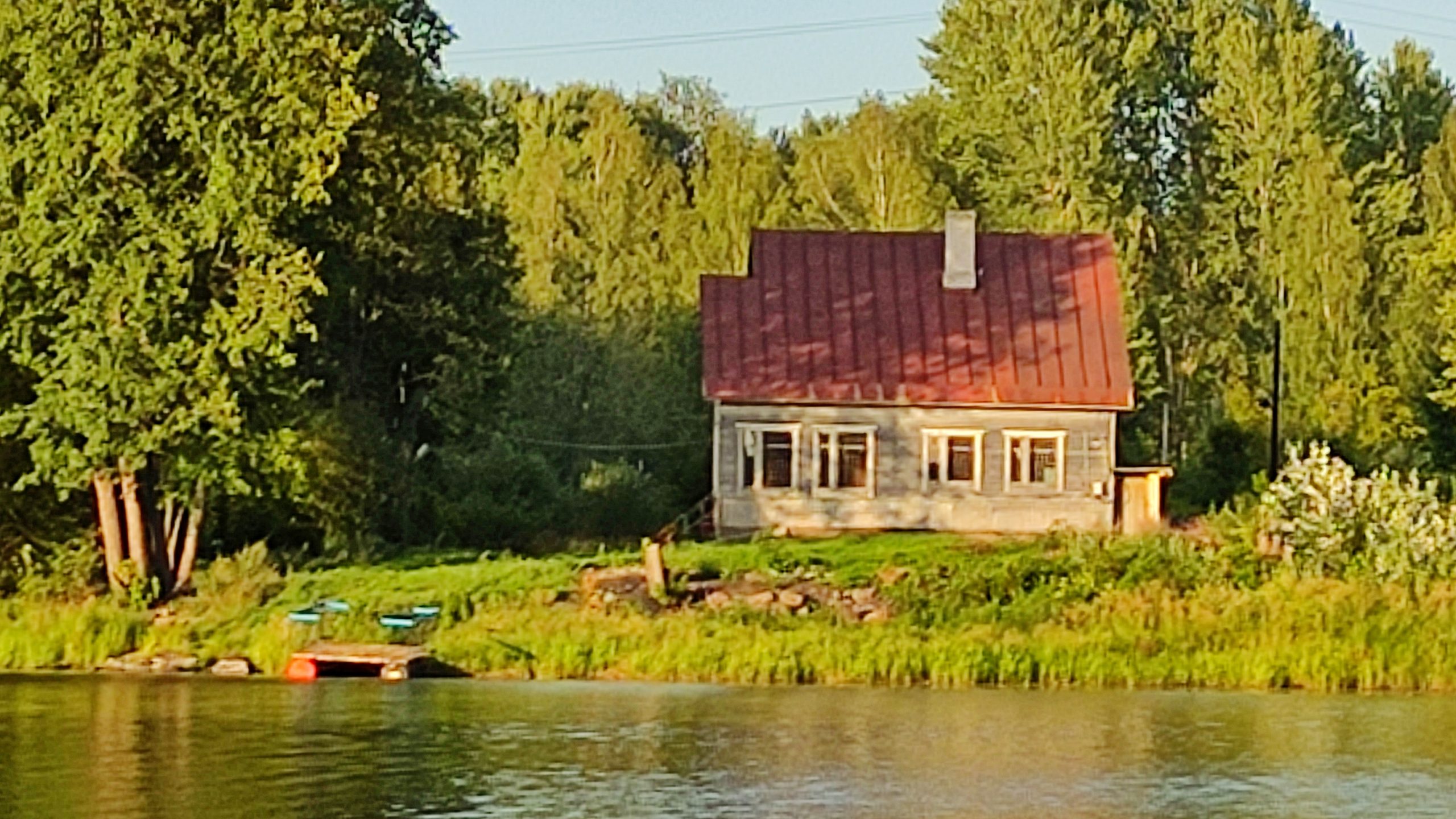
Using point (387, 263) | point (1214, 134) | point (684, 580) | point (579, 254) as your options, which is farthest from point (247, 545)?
point (1214, 134)

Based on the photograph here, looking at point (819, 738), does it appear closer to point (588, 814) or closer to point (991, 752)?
point (991, 752)

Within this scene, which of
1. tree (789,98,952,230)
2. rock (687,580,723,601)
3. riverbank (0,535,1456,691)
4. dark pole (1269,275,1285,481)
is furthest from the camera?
tree (789,98,952,230)

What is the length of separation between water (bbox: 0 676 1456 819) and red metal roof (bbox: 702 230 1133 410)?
1629 cm

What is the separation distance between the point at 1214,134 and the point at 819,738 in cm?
4711

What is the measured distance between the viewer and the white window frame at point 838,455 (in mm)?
52438

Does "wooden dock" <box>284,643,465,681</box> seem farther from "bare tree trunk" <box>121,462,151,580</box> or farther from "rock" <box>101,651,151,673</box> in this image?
"bare tree trunk" <box>121,462,151,580</box>

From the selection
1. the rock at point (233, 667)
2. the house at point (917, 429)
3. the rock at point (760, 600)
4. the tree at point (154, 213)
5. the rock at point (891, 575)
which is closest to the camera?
the rock at point (233, 667)

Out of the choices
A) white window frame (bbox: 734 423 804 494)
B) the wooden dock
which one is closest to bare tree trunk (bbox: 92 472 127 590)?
the wooden dock

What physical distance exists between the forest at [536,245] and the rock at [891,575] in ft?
30.4

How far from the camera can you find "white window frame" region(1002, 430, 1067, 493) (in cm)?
5244

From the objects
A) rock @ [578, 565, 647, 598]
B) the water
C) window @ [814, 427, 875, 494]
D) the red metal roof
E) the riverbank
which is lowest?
the water

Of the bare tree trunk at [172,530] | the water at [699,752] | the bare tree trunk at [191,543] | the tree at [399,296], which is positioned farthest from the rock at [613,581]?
the bare tree trunk at [172,530]

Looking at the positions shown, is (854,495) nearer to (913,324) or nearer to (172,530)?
(913,324)

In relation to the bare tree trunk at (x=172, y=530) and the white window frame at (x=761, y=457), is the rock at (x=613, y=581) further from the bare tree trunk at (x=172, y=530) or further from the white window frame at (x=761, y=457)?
the white window frame at (x=761, y=457)
